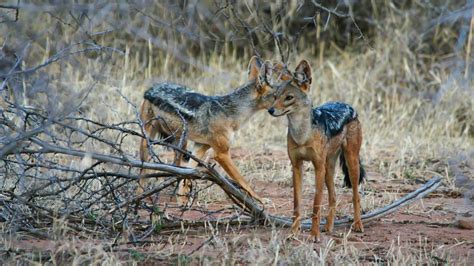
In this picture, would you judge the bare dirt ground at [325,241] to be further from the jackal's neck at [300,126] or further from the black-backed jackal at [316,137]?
the jackal's neck at [300,126]

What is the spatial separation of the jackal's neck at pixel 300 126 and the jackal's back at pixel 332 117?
7 cm

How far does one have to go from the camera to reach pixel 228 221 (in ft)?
21.4

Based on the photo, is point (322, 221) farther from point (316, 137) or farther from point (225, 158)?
point (225, 158)

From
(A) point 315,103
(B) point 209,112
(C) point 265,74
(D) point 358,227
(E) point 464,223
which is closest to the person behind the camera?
(D) point 358,227

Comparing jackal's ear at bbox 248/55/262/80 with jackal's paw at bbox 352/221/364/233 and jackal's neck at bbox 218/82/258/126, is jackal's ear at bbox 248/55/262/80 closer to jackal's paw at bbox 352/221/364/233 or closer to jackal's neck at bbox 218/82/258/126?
jackal's neck at bbox 218/82/258/126

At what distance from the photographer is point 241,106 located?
8.41 meters

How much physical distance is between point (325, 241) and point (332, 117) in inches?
38.6

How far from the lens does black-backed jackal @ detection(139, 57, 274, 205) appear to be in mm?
8258

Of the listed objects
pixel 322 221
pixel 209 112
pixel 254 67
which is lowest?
pixel 322 221

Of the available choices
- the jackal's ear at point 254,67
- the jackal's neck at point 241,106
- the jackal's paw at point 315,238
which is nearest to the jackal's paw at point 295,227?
the jackal's paw at point 315,238

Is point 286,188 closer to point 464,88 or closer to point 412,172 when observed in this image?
point 412,172

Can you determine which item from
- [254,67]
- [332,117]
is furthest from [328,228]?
[254,67]

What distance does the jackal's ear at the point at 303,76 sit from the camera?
664cm

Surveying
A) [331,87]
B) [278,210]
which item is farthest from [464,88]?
[278,210]
